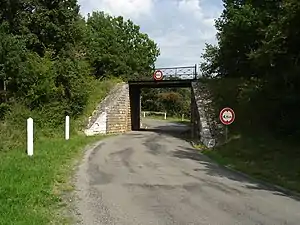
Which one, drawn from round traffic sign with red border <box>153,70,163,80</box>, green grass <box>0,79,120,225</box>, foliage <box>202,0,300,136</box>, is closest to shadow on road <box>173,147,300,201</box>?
green grass <box>0,79,120,225</box>

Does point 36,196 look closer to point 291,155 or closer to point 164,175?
point 164,175

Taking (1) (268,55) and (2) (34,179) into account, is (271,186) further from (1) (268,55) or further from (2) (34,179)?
(1) (268,55)

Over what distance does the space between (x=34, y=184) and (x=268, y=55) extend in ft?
42.9

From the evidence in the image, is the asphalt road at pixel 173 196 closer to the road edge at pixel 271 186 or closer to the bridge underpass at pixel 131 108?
the road edge at pixel 271 186

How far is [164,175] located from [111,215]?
522 cm

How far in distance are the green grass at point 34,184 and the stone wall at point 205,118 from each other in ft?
29.3

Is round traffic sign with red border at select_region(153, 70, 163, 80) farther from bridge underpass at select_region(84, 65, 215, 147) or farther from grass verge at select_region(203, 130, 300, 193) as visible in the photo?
grass verge at select_region(203, 130, 300, 193)

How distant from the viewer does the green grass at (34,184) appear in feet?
25.2

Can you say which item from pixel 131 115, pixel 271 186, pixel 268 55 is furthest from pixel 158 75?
pixel 271 186

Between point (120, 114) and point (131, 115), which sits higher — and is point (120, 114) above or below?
above

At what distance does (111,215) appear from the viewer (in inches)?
319

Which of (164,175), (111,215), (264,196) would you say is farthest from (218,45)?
(111,215)

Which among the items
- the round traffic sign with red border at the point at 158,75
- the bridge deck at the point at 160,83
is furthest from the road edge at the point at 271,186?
the round traffic sign with red border at the point at 158,75

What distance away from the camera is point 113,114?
34469mm
